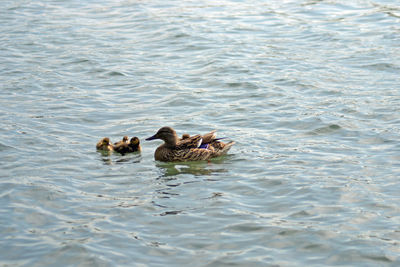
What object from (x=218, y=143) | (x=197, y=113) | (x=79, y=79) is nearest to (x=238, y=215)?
(x=218, y=143)

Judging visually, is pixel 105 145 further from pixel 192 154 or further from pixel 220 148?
pixel 220 148

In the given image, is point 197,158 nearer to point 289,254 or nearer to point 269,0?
point 289,254

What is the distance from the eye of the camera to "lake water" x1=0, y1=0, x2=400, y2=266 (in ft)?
27.8

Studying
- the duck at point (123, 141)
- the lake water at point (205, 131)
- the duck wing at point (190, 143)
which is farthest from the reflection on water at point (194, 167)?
the duck at point (123, 141)

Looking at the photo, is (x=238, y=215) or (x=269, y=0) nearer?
(x=238, y=215)

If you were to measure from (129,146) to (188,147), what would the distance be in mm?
981

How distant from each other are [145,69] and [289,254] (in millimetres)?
9648

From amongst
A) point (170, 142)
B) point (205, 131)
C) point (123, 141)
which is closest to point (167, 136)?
point (170, 142)

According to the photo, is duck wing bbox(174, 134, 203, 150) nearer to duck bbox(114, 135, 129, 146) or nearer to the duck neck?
the duck neck

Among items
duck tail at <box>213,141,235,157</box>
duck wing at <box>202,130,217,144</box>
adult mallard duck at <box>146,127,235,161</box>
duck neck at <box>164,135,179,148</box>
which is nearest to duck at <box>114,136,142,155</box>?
adult mallard duck at <box>146,127,235,161</box>

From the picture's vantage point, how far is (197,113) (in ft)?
45.2

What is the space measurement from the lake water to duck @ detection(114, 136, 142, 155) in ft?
0.47

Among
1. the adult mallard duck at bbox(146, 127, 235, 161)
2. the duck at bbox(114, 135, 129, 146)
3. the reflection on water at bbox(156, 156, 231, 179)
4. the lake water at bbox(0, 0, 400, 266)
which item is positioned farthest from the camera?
the duck at bbox(114, 135, 129, 146)

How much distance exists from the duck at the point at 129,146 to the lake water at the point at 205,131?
143mm
